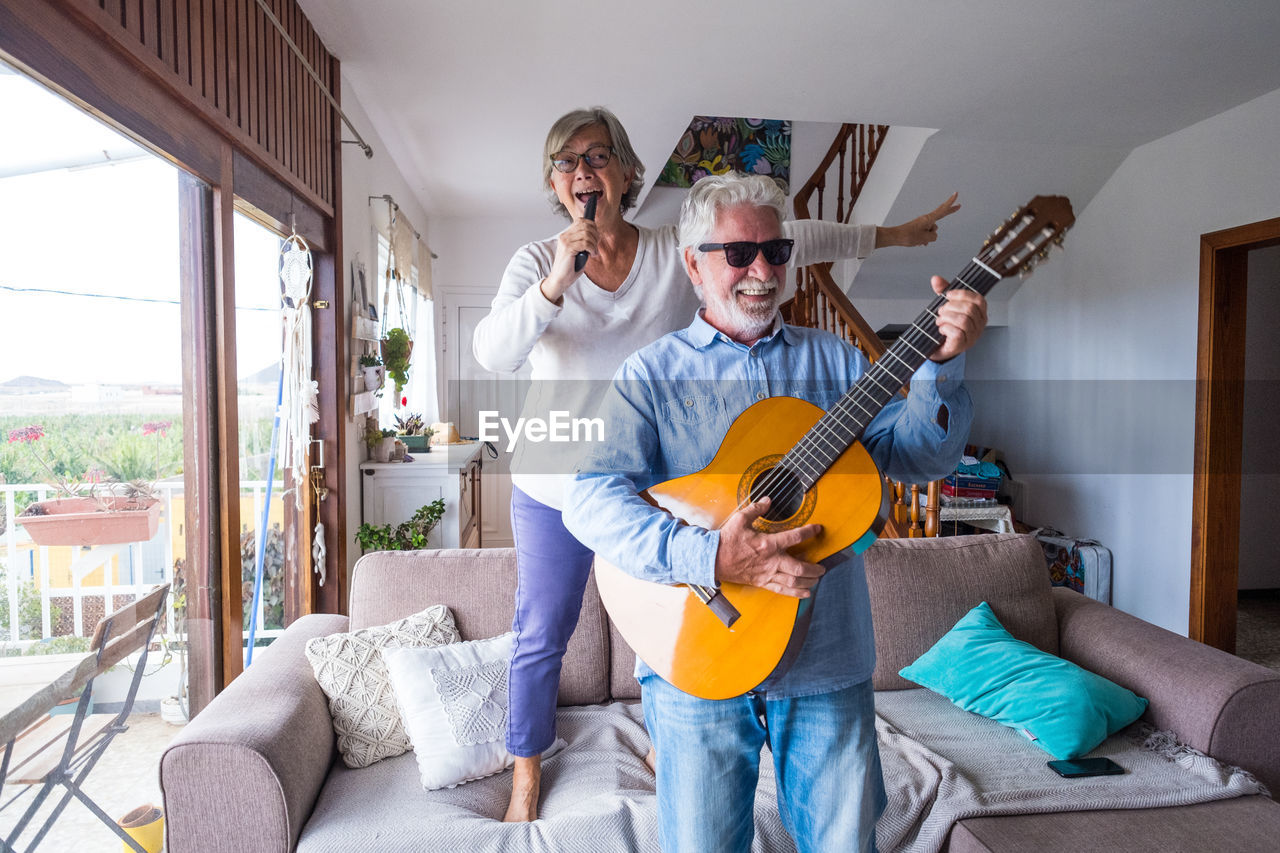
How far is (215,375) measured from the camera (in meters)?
2.11

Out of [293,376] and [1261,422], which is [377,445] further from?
[1261,422]

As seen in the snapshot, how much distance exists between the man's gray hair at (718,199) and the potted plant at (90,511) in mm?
1216

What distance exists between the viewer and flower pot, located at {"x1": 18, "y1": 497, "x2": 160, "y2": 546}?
1.38m

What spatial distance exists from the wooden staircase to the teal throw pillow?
1.29 m

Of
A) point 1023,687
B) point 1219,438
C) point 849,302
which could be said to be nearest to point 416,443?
point 849,302

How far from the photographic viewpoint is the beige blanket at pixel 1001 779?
159 cm

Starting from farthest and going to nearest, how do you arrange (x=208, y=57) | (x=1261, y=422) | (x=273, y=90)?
(x=1261, y=422)
(x=273, y=90)
(x=208, y=57)

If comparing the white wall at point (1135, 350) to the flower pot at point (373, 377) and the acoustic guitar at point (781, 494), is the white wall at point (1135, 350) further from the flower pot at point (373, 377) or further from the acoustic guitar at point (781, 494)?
the flower pot at point (373, 377)

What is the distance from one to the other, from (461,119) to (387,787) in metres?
3.23

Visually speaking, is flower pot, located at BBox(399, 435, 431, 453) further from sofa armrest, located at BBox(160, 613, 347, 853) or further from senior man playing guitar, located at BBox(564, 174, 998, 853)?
senior man playing guitar, located at BBox(564, 174, 998, 853)

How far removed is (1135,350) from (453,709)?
13.9 feet

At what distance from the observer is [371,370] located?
3.65 m

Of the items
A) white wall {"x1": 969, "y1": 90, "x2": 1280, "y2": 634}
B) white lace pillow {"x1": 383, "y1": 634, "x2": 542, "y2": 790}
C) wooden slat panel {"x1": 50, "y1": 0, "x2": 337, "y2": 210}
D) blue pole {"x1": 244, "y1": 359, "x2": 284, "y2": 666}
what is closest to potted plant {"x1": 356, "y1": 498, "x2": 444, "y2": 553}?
blue pole {"x1": 244, "y1": 359, "x2": 284, "y2": 666}

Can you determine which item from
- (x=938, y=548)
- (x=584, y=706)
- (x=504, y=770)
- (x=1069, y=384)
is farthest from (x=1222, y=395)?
(x=504, y=770)
